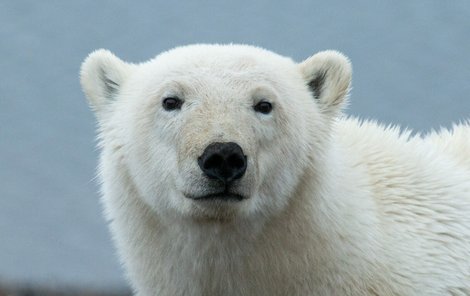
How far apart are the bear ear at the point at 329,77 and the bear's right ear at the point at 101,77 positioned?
1.02 metres

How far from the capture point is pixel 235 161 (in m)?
4.51

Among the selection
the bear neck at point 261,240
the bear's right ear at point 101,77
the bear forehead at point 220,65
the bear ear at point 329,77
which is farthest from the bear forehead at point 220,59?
the bear neck at point 261,240

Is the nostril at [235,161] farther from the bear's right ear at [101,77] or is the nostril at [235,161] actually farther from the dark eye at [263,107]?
the bear's right ear at [101,77]

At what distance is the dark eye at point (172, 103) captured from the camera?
4931mm

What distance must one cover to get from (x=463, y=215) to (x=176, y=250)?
65.9 inches

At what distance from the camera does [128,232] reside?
5332 millimetres

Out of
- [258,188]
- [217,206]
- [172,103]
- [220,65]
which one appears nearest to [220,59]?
[220,65]

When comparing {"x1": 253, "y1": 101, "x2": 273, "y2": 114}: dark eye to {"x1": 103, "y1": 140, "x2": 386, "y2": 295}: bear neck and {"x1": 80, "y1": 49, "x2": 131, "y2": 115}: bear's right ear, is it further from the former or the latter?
{"x1": 80, "y1": 49, "x2": 131, "y2": 115}: bear's right ear

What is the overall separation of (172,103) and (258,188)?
61 centimetres

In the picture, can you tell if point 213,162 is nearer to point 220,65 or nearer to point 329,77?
point 220,65

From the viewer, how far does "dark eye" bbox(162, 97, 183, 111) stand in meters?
4.93

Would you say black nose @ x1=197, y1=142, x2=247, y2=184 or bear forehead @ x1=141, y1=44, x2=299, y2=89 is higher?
bear forehead @ x1=141, y1=44, x2=299, y2=89

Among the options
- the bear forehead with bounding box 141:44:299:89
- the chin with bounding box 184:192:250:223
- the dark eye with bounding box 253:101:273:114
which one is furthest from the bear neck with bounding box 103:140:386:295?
the bear forehead with bounding box 141:44:299:89

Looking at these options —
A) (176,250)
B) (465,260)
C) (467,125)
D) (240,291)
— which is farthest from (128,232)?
(467,125)
